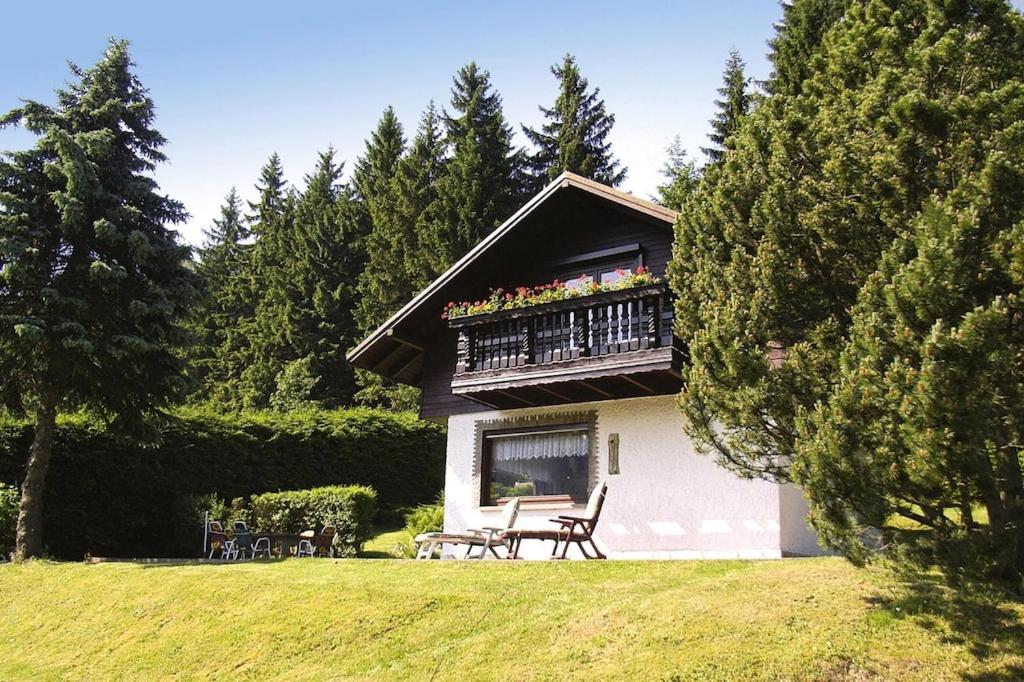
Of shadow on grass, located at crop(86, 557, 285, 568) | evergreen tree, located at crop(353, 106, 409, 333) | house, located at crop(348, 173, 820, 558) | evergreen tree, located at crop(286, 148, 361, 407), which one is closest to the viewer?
house, located at crop(348, 173, 820, 558)

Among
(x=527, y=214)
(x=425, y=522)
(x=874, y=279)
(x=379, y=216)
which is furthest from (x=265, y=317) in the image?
(x=874, y=279)

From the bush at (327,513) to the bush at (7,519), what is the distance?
470cm

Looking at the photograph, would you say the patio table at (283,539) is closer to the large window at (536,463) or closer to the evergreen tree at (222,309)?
the large window at (536,463)

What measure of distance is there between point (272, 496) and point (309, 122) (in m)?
8.91

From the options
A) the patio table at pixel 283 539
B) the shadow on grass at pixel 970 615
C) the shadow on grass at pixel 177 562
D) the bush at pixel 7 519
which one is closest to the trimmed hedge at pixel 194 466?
the bush at pixel 7 519

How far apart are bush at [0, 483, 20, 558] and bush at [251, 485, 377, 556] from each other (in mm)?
4698

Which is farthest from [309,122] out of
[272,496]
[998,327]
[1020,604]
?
[1020,604]

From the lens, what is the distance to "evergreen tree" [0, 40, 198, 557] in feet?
58.2

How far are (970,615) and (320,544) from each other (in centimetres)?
1204

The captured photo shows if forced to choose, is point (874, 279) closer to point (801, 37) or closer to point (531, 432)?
point (531, 432)

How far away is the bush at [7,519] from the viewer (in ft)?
58.9

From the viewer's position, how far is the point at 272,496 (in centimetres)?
1956

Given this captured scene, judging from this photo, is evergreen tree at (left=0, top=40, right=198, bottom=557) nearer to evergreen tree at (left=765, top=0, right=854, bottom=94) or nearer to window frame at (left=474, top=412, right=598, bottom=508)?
window frame at (left=474, top=412, right=598, bottom=508)

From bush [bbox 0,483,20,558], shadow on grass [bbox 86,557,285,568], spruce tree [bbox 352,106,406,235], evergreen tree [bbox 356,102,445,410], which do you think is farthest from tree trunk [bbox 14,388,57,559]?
spruce tree [bbox 352,106,406,235]
